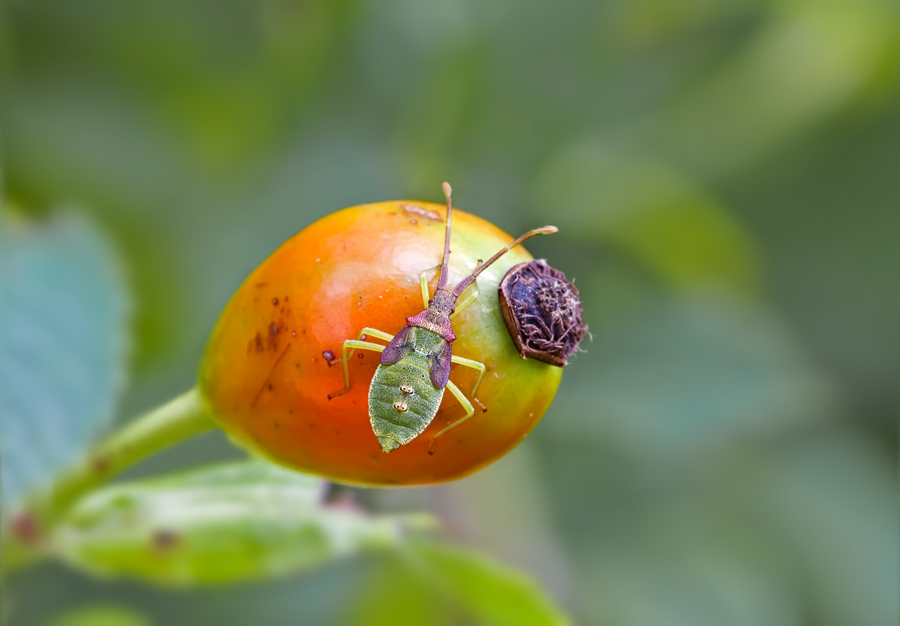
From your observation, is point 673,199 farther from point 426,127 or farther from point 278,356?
point 278,356

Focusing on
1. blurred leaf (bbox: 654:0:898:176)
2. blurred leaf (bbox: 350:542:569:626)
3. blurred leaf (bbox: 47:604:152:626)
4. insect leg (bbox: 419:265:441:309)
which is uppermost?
blurred leaf (bbox: 654:0:898:176)

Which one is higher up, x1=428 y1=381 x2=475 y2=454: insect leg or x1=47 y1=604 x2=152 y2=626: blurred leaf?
x1=47 y1=604 x2=152 y2=626: blurred leaf

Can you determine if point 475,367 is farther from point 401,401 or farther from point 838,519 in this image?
point 838,519

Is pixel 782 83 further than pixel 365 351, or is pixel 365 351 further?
pixel 782 83

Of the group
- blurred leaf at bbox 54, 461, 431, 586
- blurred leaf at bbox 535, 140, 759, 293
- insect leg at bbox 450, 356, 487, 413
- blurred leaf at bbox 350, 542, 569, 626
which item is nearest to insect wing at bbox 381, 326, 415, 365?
insect leg at bbox 450, 356, 487, 413

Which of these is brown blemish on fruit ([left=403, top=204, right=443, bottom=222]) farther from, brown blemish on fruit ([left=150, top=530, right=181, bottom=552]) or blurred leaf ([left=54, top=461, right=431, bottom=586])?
brown blemish on fruit ([left=150, top=530, right=181, bottom=552])

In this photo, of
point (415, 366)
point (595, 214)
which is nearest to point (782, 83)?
point (595, 214)
